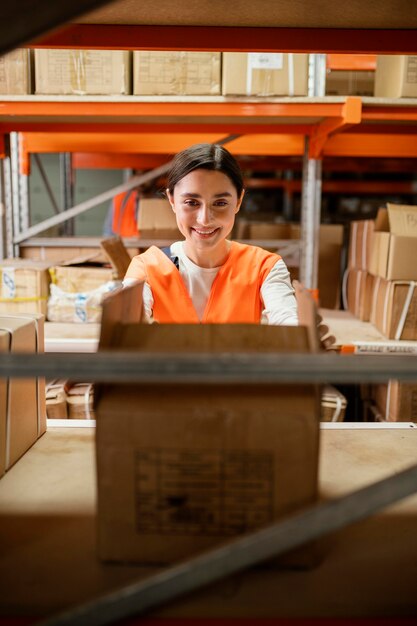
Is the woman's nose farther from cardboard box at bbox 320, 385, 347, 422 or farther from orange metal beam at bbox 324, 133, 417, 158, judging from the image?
orange metal beam at bbox 324, 133, 417, 158

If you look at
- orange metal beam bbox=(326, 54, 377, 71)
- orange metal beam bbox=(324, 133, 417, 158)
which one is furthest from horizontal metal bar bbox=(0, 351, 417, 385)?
orange metal beam bbox=(324, 133, 417, 158)

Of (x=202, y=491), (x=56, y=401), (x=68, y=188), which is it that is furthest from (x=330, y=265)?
(x=68, y=188)

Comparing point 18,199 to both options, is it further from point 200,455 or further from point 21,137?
point 200,455

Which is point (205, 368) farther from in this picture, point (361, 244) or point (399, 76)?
point (361, 244)

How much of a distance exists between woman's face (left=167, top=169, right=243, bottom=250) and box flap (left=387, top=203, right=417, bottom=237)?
1.45 m

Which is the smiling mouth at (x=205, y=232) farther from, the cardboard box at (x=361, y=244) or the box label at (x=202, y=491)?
the cardboard box at (x=361, y=244)

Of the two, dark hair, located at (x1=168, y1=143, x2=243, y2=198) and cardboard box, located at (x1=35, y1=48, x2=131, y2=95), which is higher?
cardboard box, located at (x1=35, y1=48, x2=131, y2=95)

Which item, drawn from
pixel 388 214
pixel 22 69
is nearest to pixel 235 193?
pixel 388 214

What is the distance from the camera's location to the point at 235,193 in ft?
5.72

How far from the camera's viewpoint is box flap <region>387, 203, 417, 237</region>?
2.90 metres

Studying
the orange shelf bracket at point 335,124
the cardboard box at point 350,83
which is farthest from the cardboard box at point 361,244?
the cardboard box at point 350,83

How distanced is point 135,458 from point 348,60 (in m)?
3.46

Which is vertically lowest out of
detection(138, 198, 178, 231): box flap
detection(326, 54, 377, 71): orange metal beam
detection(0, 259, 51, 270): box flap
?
detection(0, 259, 51, 270): box flap

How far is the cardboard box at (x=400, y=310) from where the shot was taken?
2877mm
